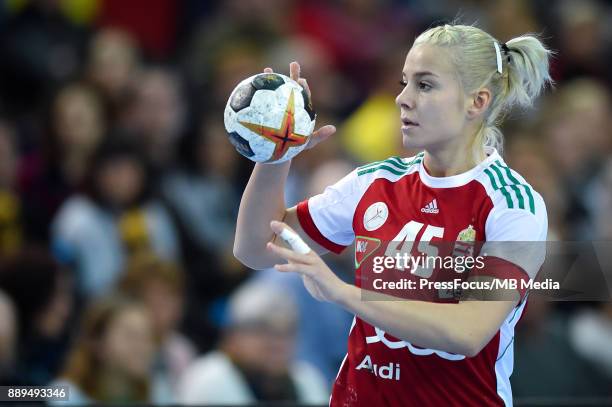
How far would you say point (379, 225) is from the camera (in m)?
4.12

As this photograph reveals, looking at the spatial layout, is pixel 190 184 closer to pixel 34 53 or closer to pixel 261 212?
pixel 34 53

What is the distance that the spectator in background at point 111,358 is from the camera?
229 inches

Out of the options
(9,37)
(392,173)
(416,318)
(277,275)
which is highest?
(9,37)

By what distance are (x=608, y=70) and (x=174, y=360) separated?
6.46 meters

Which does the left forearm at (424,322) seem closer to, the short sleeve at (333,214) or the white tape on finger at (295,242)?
the white tape on finger at (295,242)

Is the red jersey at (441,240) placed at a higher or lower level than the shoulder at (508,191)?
lower

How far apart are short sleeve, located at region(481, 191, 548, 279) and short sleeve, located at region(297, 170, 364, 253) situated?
62 cm

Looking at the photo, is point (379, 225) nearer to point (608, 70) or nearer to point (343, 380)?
point (343, 380)

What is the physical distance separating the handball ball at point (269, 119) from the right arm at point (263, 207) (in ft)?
0.52

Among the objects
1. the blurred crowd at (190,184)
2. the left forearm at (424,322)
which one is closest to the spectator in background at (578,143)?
the blurred crowd at (190,184)

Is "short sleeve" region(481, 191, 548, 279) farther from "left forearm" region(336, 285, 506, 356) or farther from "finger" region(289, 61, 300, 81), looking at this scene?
"finger" region(289, 61, 300, 81)

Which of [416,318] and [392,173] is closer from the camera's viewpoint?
[416,318]

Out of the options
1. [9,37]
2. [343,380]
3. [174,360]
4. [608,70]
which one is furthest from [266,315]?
[608,70]

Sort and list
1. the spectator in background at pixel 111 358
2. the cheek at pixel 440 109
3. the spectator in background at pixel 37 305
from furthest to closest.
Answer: the spectator in background at pixel 37 305 → the spectator in background at pixel 111 358 → the cheek at pixel 440 109
